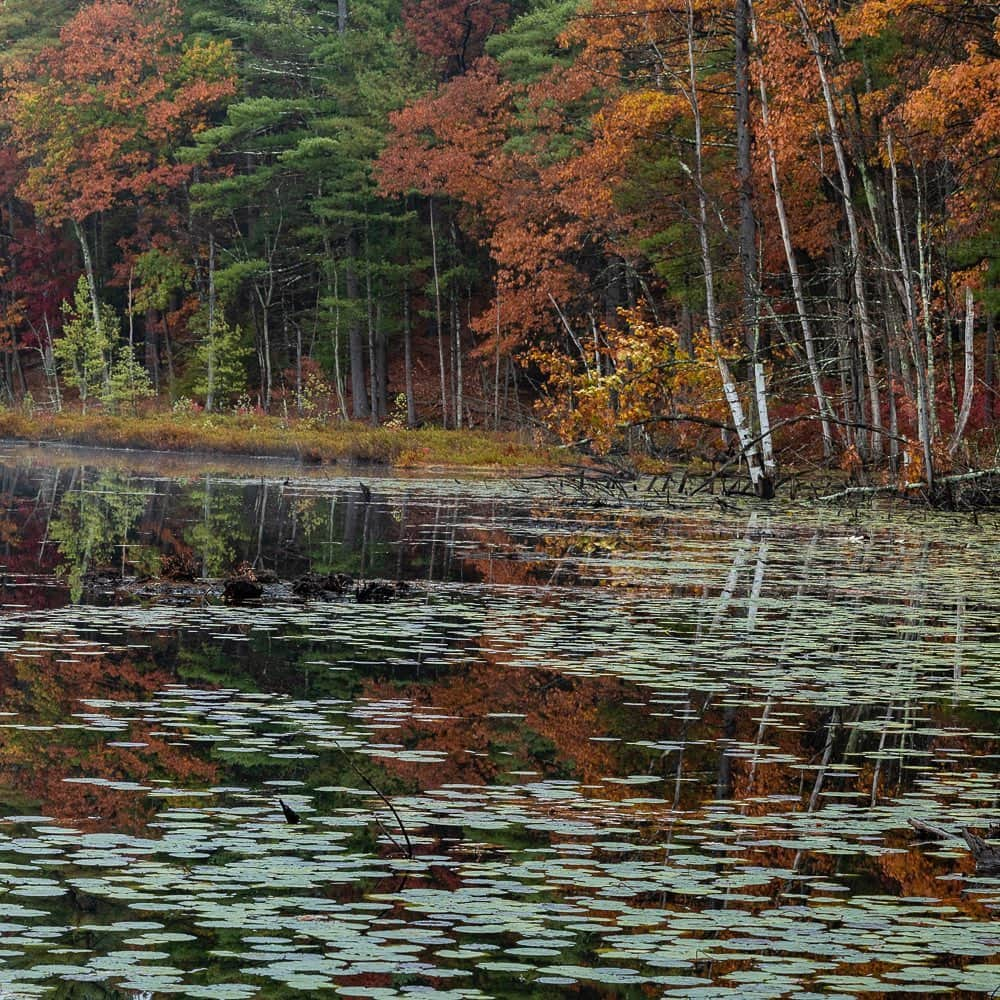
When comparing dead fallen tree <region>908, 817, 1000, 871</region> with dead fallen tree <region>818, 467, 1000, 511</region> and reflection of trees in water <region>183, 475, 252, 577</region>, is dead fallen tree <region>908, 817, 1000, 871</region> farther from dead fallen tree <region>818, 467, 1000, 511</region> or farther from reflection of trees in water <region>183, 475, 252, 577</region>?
dead fallen tree <region>818, 467, 1000, 511</region>

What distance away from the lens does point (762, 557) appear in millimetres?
16094

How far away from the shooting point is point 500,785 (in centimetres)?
626

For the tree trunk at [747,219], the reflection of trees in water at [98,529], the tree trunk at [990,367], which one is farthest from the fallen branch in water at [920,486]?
the reflection of trees in water at [98,529]

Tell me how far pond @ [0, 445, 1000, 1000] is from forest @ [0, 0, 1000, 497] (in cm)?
1020

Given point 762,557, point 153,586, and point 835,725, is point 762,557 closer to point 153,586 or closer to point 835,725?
point 153,586

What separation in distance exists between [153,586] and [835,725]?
252 inches

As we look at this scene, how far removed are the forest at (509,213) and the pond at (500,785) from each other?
33.5 feet

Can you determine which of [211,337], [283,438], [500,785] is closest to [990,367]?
[283,438]

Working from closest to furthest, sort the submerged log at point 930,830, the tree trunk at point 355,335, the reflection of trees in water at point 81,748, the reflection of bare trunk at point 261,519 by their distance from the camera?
the submerged log at point 930,830 → the reflection of trees in water at point 81,748 → the reflection of bare trunk at point 261,519 → the tree trunk at point 355,335

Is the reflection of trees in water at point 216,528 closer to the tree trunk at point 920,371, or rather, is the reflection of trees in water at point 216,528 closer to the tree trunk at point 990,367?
the tree trunk at point 920,371

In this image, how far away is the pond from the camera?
4.16m

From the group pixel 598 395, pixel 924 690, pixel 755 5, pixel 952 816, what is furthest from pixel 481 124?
pixel 952 816

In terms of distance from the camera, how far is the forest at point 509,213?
955 inches

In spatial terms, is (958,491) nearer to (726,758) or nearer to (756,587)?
(756,587)
